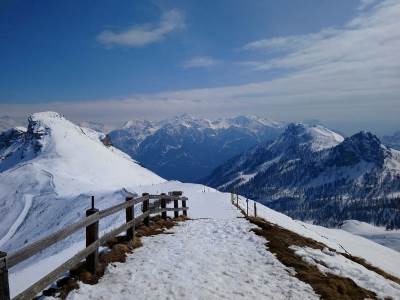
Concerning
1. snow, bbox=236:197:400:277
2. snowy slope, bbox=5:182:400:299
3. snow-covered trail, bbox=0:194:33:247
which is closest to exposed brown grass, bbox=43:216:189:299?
snowy slope, bbox=5:182:400:299

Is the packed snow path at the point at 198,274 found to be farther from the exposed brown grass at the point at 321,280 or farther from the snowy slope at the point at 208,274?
the exposed brown grass at the point at 321,280

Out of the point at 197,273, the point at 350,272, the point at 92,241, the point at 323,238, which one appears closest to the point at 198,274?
the point at 197,273

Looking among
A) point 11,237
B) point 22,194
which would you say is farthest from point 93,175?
point 11,237

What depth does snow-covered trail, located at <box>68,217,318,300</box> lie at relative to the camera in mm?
11969

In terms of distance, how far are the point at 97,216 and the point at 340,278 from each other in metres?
8.68

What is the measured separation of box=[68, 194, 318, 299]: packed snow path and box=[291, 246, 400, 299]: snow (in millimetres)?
1648

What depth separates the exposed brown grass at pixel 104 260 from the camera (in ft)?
38.0

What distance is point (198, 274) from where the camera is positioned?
45.4 ft

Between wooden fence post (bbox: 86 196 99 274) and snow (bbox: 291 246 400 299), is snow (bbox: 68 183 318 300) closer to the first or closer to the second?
wooden fence post (bbox: 86 196 99 274)

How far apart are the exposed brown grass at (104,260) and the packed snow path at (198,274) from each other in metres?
0.26

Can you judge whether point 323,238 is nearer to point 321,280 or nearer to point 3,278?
A: point 321,280

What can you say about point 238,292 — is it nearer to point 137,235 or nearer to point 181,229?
point 137,235

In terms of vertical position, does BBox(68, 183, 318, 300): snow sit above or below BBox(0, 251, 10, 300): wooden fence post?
below

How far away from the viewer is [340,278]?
14.7 meters
